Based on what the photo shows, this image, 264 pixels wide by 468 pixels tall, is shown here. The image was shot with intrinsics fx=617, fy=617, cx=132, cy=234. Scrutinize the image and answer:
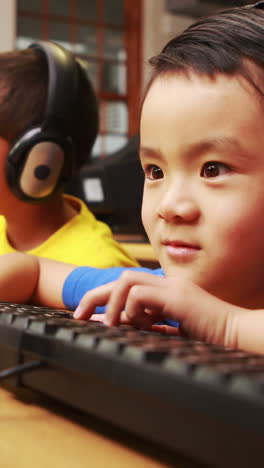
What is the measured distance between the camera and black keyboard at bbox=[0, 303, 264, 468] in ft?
0.90

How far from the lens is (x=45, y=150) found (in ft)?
3.45

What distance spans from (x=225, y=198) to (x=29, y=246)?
674mm

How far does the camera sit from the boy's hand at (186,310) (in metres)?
0.49

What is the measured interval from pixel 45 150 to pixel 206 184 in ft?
1.78

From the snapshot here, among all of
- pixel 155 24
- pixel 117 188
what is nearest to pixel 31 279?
pixel 117 188

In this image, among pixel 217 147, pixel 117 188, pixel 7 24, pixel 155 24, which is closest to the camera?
pixel 217 147

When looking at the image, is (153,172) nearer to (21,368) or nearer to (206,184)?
(206,184)

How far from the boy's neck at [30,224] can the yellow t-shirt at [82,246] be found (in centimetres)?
3

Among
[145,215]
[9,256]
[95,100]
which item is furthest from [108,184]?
[145,215]

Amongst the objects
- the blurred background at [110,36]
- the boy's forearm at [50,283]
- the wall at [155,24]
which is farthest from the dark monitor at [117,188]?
the wall at [155,24]

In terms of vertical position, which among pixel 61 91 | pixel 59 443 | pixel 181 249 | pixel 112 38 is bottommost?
pixel 59 443

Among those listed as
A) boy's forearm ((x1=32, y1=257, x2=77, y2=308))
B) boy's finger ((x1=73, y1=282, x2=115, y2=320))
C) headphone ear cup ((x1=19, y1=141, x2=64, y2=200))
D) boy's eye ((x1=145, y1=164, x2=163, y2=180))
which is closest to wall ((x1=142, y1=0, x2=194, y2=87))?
headphone ear cup ((x1=19, y1=141, x2=64, y2=200))

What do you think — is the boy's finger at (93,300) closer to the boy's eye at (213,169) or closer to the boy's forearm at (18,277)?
the boy's eye at (213,169)

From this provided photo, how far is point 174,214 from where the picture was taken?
1.87 ft
